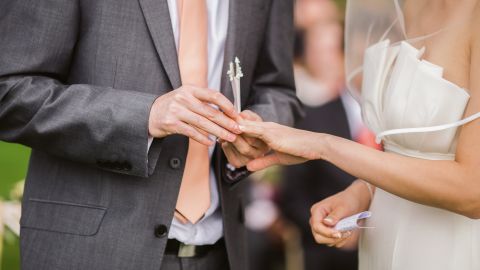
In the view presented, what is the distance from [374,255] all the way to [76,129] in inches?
47.4

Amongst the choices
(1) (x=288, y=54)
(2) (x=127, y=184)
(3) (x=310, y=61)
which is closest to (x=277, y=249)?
(3) (x=310, y=61)

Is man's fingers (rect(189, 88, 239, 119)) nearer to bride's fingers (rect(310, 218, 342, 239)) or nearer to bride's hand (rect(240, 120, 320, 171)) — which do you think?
bride's hand (rect(240, 120, 320, 171))

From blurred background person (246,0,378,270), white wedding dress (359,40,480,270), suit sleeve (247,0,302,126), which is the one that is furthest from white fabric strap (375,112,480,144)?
blurred background person (246,0,378,270)

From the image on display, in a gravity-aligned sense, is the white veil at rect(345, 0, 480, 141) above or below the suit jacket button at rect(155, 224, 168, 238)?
above

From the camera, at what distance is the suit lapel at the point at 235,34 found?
8.77ft

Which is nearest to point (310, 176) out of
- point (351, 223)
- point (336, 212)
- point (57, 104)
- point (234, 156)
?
point (336, 212)

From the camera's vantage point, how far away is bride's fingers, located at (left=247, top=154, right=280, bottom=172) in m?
2.63

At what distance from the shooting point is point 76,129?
7.80 feet

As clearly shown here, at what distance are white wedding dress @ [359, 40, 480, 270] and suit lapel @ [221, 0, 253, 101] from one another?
0.51m

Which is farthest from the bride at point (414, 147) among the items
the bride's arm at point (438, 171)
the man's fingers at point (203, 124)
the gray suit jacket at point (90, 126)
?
the gray suit jacket at point (90, 126)

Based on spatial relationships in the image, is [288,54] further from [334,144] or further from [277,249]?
[277,249]

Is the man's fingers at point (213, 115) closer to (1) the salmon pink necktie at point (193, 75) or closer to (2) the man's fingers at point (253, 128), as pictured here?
(2) the man's fingers at point (253, 128)

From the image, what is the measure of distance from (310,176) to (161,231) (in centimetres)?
235

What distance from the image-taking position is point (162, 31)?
249cm
